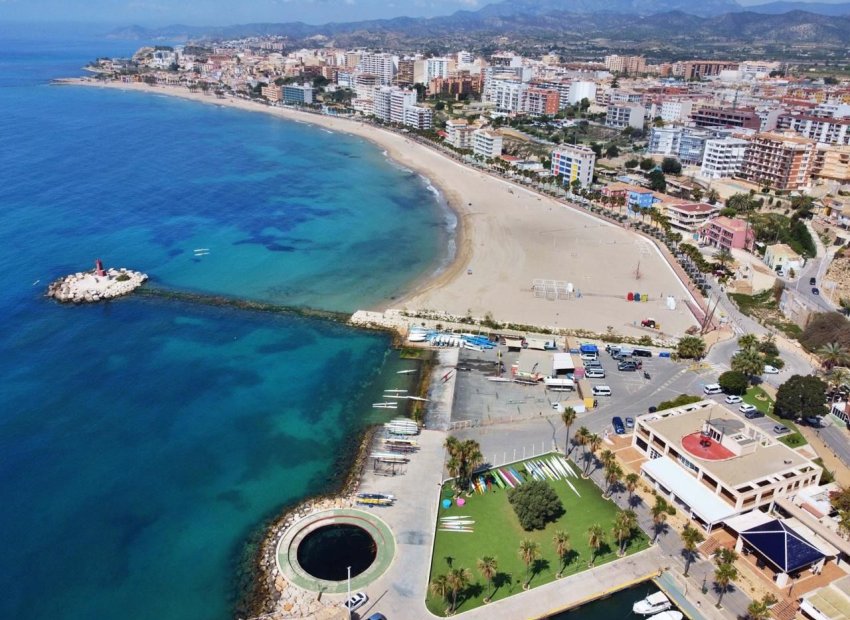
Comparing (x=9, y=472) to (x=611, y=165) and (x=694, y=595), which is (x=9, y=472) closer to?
(x=694, y=595)

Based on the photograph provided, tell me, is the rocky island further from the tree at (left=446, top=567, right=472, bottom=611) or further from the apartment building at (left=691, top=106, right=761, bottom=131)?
the apartment building at (left=691, top=106, right=761, bottom=131)

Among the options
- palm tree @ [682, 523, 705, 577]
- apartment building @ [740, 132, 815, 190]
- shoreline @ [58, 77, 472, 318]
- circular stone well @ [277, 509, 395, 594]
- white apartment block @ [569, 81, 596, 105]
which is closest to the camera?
palm tree @ [682, 523, 705, 577]

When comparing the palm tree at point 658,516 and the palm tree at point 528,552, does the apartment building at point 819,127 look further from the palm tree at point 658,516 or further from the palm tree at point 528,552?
the palm tree at point 528,552

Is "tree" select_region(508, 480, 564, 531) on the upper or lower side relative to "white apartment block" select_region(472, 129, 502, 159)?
lower

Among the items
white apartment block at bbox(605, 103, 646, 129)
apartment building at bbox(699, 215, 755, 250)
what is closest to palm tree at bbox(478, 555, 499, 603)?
apartment building at bbox(699, 215, 755, 250)

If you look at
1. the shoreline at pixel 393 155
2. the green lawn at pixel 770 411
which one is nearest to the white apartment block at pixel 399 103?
the shoreline at pixel 393 155

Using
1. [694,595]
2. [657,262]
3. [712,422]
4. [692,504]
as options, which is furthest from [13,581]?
[657,262]

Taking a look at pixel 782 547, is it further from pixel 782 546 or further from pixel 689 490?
pixel 689 490
